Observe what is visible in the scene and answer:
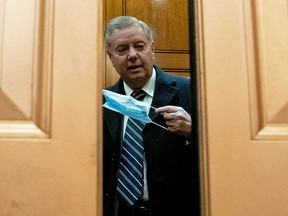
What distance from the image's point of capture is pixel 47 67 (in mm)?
777

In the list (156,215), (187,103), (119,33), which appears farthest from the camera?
(119,33)

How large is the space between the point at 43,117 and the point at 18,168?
11 centimetres

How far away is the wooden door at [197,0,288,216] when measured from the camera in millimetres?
749

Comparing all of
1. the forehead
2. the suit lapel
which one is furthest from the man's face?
the suit lapel

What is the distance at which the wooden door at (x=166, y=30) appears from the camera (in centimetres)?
221

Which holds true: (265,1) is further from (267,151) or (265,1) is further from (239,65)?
(267,151)

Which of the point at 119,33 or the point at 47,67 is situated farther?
the point at 119,33

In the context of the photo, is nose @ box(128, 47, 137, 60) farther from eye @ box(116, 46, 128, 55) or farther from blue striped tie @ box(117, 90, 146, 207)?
blue striped tie @ box(117, 90, 146, 207)

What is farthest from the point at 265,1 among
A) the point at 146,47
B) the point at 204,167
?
the point at 146,47

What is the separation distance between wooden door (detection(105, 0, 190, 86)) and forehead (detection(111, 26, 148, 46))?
665mm

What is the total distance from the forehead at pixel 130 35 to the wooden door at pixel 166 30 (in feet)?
2.18

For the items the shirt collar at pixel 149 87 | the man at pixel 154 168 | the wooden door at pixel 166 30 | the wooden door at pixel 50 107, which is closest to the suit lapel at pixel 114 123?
the man at pixel 154 168

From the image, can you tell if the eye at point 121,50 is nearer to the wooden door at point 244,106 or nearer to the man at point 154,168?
the man at point 154,168

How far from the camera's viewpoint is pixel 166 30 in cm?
222
